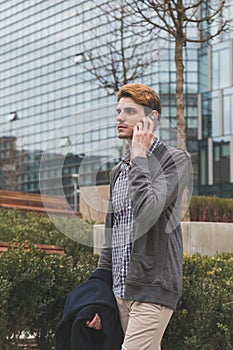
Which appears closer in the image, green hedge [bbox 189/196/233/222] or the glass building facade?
green hedge [bbox 189/196/233/222]

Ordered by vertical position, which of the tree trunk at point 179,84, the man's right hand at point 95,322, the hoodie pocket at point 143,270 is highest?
the tree trunk at point 179,84

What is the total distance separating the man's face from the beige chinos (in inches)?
34.6

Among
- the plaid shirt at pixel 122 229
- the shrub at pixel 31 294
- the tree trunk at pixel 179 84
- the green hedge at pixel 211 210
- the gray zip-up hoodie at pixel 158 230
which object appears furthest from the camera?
the green hedge at pixel 211 210

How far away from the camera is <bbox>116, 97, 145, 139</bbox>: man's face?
363 centimetres

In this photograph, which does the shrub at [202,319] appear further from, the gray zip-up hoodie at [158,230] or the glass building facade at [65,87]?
the glass building facade at [65,87]

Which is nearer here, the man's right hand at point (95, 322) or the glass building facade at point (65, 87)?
the man's right hand at point (95, 322)

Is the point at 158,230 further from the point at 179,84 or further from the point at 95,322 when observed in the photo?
the point at 179,84

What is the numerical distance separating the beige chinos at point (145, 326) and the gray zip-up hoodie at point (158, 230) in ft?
0.15

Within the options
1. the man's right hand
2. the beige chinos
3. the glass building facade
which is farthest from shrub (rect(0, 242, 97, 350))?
the glass building facade

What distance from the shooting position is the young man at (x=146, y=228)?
11.2ft

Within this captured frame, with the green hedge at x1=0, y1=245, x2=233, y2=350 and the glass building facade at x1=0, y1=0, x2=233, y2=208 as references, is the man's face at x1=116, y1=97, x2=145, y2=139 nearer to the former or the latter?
the green hedge at x1=0, y1=245, x2=233, y2=350

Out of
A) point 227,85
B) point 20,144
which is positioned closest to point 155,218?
point 227,85

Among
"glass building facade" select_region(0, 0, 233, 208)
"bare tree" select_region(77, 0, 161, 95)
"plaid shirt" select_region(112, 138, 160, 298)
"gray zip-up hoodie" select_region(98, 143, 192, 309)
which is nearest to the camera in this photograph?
"gray zip-up hoodie" select_region(98, 143, 192, 309)

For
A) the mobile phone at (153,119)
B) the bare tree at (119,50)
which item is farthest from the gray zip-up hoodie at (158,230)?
the bare tree at (119,50)
